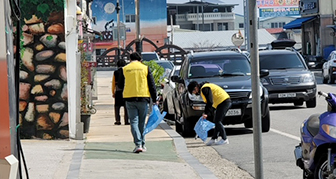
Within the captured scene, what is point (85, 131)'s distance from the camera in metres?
16.5

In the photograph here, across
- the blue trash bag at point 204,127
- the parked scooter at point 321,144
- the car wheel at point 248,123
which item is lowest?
the car wheel at point 248,123

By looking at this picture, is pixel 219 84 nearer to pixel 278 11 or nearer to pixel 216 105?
pixel 216 105

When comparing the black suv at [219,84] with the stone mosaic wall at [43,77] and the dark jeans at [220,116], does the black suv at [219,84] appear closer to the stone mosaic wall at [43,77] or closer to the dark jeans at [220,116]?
the dark jeans at [220,116]

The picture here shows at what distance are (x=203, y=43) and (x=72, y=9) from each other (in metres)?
89.3

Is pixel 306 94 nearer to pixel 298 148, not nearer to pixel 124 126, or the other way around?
pixel 124 126

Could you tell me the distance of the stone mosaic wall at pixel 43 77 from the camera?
14.2 m

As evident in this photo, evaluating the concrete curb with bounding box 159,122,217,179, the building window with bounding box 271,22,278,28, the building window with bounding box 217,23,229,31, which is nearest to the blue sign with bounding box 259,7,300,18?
the building window with bounding box 217,23,229,31

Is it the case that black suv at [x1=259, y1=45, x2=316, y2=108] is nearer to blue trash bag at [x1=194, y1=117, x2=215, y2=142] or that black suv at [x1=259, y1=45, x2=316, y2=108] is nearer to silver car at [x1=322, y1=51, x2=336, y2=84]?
blue trash bag at [x1=194, y1=117, x2=215, y2=142]

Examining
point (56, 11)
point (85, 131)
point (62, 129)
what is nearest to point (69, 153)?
point (62, 129)

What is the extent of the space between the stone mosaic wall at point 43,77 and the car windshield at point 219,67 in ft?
12.6

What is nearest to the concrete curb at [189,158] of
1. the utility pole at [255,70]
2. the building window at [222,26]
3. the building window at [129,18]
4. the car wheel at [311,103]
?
the utility pole at [255,70]

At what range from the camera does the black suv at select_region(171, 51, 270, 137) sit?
629 inches

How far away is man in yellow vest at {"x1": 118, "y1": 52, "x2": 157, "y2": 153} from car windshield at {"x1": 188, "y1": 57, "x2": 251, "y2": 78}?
14.2ft

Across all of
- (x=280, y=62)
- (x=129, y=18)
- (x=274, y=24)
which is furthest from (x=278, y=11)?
(x=280, y=62)
